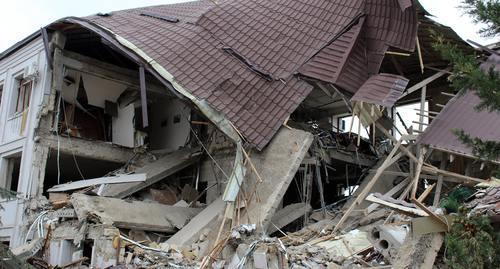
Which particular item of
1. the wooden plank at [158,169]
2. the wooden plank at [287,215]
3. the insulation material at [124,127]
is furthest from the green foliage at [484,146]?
the insulation material at [124,127]

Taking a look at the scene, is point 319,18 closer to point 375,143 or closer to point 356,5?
point 356,5

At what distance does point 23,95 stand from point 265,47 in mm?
8307

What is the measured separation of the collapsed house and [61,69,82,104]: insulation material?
0.05 meters

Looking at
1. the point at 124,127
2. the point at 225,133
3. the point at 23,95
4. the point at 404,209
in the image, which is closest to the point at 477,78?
the point at 404,209

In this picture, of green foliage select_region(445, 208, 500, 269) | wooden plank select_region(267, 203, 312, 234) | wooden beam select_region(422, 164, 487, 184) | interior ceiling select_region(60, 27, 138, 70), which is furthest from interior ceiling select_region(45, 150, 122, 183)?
green foliage select_region(445, 208, 500, 269)

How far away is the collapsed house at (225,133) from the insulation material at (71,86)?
5cm

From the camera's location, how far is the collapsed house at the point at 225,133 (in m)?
12.8

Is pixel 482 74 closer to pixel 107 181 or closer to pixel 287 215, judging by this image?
pixel 287 215

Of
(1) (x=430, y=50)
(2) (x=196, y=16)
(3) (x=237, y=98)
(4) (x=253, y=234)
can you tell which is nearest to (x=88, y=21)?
(2) (x=196, y=16)

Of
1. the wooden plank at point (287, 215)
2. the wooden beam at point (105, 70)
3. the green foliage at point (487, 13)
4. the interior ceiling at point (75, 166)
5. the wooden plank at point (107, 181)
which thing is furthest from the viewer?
the interior ceiling at point (75, 166)

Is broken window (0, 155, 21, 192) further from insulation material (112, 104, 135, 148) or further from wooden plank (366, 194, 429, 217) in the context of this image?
wooden plank (366, 194, 429, 217)

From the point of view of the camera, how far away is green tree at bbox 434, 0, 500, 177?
5.95 meters

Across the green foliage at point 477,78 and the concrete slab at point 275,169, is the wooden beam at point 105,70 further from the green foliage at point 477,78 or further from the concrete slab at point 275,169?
the green foliage at point 477,78

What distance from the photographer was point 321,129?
57.1 ft
